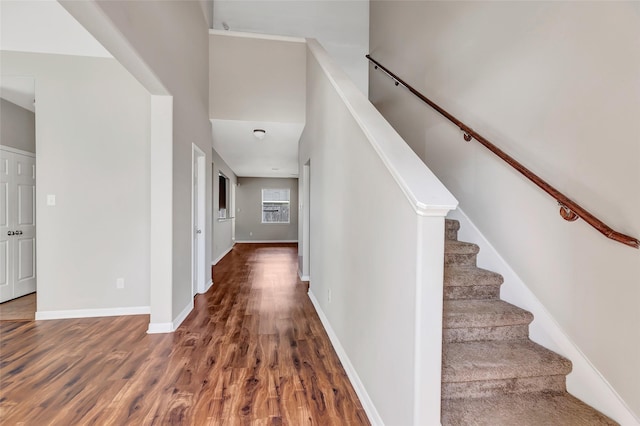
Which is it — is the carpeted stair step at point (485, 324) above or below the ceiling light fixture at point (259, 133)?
below

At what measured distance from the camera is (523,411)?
52.1 inches

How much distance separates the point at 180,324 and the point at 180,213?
3.60 ft

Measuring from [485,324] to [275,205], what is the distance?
8.91 meters

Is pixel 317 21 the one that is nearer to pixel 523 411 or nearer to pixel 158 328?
pixel 158 328

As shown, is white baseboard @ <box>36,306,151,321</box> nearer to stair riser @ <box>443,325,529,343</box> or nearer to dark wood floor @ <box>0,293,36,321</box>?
dark wood floor @ <box>0,293,36,321</box>

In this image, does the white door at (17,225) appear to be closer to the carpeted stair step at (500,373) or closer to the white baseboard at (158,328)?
the white baseboard at (158,328)

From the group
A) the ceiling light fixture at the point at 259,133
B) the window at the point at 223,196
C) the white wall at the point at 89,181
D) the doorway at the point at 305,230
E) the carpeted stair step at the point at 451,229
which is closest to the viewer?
the carpeted stair step at the point at 451,229

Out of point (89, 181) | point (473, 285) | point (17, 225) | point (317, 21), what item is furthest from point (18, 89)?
point (473, 285)

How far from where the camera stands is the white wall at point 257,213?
Answer: 9859 mm

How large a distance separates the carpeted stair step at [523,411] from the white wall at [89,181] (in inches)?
121

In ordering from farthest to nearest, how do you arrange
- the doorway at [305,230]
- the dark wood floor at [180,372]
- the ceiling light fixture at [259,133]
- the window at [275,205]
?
the window at [275,205]
the doorway at [305,230]
the ceiling light fixture at [259,133]
the dark wood floor at [180,372]

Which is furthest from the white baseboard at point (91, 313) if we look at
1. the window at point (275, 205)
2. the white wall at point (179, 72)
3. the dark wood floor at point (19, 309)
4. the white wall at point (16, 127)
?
the window at point (275, 205)

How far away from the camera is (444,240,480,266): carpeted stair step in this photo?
2.10 m

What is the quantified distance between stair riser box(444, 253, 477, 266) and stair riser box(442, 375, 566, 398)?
821 millimetres
